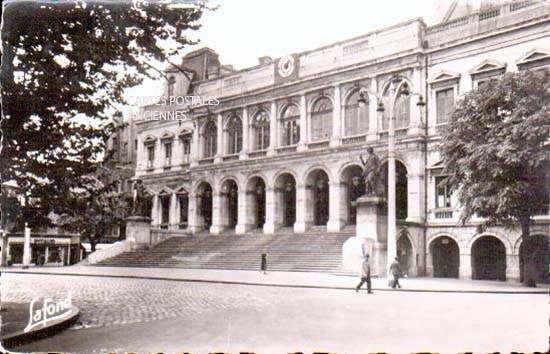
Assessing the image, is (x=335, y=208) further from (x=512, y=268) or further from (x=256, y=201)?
(x=512, y=268)

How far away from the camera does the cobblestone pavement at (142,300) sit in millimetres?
12383

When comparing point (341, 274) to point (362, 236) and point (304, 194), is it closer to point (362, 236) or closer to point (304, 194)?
point (362, 236)

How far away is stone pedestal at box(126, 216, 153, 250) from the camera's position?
3869 cm

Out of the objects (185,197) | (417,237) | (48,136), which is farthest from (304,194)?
(48,136)

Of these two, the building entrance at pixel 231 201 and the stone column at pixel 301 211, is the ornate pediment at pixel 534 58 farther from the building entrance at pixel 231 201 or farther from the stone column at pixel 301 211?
the building entrance at pixel 231 201

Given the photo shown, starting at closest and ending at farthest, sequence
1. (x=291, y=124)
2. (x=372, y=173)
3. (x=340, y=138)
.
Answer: (x=372, y=173)
(x=340, y=138)
(x=291, y=124)

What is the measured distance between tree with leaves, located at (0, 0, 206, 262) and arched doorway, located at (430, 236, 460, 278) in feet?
76.2

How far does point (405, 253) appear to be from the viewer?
3025 cm

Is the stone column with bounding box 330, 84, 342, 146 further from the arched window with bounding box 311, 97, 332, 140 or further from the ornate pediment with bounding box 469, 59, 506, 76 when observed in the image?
the ornate pediment with bounding box 469, 59, 506, 76

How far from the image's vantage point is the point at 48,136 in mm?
9742

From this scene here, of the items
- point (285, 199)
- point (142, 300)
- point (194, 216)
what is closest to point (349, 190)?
point (285, 199)

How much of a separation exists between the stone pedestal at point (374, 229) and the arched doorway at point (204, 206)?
19.2m

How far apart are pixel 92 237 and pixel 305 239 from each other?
762 inches

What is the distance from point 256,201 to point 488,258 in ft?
56.3
